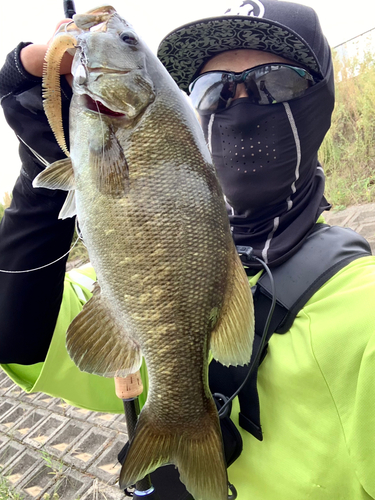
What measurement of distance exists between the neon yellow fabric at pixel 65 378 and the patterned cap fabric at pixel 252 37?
1.29 m

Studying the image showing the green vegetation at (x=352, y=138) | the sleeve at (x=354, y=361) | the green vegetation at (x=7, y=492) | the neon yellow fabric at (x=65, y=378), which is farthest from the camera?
the green vegetation at (x=352, y=138)

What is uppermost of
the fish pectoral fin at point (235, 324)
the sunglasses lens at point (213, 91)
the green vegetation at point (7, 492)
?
the sunglasses lens at point (213, 91)

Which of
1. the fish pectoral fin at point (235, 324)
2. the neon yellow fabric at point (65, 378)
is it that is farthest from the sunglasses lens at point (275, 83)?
the neon yellow fabric at point (65, 378)

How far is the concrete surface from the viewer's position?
116 inches

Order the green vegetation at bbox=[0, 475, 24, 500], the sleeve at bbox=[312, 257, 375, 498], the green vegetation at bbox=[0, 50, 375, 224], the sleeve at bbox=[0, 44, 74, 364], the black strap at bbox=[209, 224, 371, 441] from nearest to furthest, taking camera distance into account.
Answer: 1. the sleeve at bbox=[312, 257, 375, 498]
2. the sleeve at bbox=[0, 44, 74, 364]
3. the black strap at bbox=[209, 224, 371, 441]
4. the green vegetation at bbox=[0, 475, 24, 500]
5. the green vegetation at bbox=[0, 50, 375, 224]

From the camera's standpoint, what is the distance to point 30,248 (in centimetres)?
151

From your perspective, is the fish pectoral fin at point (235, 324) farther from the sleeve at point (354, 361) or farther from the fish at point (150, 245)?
the sleeve at point (354, 361)

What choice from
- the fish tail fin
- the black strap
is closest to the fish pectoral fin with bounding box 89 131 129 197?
the fish tail fin

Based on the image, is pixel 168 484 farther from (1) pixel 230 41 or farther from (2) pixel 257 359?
(1) pixel 230 41

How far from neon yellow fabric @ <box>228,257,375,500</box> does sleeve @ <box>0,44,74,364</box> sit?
0.97m

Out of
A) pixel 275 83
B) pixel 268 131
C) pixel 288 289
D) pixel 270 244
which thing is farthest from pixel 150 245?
pixel 275 83

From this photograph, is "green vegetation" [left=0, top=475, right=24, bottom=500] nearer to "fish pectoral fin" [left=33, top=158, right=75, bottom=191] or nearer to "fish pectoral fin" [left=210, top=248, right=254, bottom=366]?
"fish pectoral fin" [left=210, top=248, right=254, bottom=366]

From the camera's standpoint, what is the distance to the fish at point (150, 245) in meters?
1.08

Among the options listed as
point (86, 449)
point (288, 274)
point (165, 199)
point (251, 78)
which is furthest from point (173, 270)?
point (86, 449)
